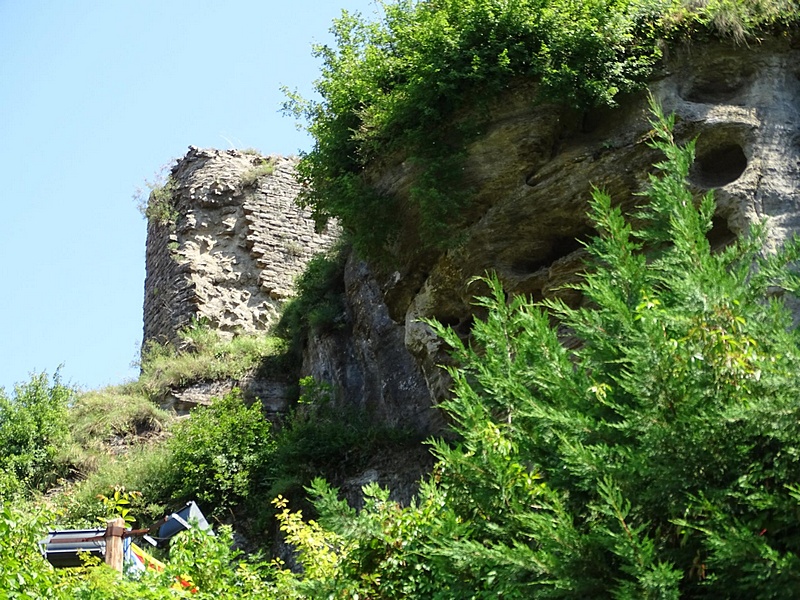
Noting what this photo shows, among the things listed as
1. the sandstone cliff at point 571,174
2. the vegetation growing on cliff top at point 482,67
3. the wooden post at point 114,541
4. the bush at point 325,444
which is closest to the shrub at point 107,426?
the bush at point 325,444

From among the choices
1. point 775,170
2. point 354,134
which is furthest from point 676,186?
point 354,134

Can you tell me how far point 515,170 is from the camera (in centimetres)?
1058

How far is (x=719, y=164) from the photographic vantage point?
10.2m

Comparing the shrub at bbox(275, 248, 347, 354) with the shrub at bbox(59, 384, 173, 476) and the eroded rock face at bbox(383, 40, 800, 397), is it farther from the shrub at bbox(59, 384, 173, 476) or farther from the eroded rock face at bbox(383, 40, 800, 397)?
the eroded rock face at bbox(383, 40, 800, 397)

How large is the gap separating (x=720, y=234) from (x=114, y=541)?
5.40m

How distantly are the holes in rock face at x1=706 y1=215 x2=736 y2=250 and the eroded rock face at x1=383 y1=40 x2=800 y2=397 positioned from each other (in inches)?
14.5

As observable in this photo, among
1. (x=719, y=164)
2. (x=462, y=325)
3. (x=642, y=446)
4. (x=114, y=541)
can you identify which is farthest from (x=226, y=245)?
(x=642, y=446)

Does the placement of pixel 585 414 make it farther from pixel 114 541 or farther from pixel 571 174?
pixel 571 174

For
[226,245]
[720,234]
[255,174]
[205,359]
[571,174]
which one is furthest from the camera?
[255,174]

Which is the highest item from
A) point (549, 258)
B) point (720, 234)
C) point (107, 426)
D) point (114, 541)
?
point (549, 258)

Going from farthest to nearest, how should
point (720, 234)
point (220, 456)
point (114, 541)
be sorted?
1. point (220, 456)
2. point (720, 234)
3. point (114, 541)

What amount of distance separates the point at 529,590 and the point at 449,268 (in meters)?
5.76

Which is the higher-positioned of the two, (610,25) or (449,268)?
(610,25)

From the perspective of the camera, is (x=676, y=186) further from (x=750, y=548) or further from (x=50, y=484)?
(x=50, y=484)
